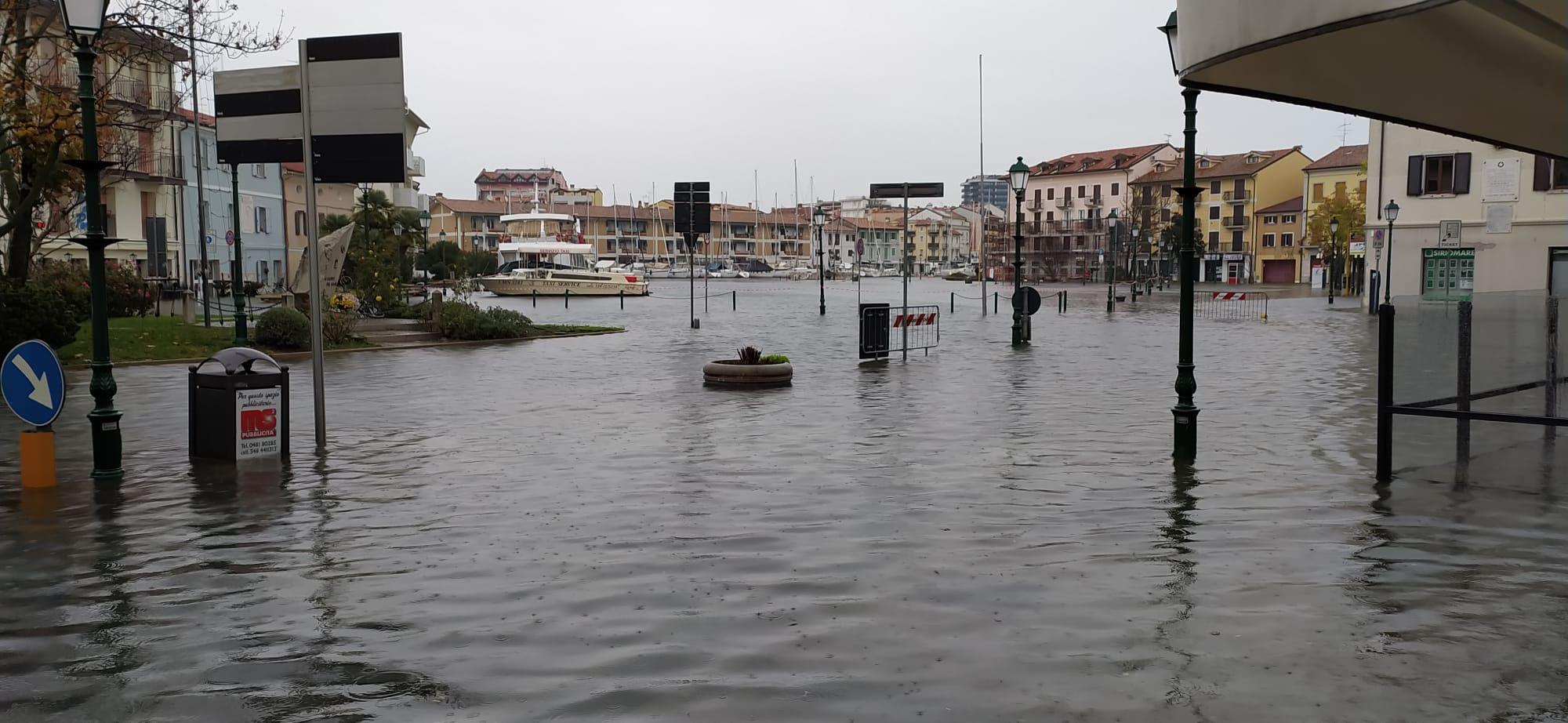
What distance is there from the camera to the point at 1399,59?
550 cm

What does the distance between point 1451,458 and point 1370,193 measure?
132 ft

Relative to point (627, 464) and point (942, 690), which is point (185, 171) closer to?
point (627, 464)

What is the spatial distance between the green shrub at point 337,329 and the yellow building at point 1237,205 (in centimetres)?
9279

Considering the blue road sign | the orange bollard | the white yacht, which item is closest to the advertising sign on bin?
the orange bollard

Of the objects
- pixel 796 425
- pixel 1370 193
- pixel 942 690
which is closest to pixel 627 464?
pixel 796 425

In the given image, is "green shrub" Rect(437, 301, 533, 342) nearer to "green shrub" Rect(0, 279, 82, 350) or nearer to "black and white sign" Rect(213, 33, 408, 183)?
"green shrub" Rect(0, 279, 82, 350)

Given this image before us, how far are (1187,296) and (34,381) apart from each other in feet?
31.2

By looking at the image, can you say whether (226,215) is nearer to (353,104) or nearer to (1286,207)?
(353,104)

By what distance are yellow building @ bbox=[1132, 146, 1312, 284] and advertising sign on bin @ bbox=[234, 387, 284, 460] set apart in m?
104

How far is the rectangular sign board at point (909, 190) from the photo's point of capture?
82.0ft

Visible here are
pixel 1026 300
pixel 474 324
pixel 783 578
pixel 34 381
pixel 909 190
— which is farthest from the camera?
pixel 474 324

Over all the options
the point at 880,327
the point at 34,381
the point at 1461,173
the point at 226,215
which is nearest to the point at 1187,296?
the point at 34,381

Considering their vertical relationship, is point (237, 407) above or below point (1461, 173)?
below

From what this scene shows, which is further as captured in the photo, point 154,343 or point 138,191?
point 138,191
